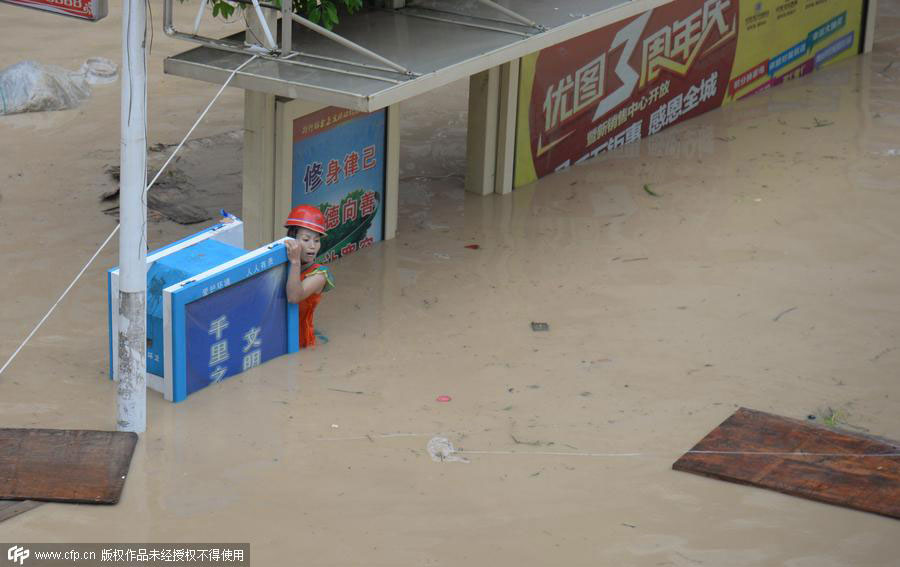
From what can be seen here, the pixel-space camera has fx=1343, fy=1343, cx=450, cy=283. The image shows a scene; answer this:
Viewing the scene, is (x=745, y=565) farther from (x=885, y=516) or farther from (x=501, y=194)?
(x=501, y=194)

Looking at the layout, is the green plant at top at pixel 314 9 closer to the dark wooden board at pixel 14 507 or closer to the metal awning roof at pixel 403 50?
the metal awning roof at pixel 403 50

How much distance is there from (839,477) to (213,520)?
3.01 m

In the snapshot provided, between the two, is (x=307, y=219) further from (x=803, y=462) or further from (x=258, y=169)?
(x=803, y=462)

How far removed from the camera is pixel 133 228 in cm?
652

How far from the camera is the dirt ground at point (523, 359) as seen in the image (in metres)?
6.12

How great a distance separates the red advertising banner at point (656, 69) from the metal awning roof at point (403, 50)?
1.20m

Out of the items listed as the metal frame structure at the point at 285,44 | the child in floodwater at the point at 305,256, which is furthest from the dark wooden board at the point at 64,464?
the metal frame structure at the point at 285,44

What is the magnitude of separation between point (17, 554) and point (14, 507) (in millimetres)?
386

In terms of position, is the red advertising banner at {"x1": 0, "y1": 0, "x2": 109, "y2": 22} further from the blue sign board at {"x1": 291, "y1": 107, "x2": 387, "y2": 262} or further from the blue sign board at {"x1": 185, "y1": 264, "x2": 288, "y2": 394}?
the blue sign board at {"x1": 291, "y1": 107, "x2": 387, "y2": 262}

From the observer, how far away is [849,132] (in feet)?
40.3

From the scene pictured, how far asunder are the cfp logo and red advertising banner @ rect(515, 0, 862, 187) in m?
5.88

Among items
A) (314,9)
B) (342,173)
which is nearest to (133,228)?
(314,9)

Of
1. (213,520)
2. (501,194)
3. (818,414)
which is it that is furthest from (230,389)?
(501,194)

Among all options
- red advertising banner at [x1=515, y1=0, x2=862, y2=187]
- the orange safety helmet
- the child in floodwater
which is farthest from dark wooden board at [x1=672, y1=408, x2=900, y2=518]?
red advertising banner at [x1=515, y1=0, x2=862, y2=187]
